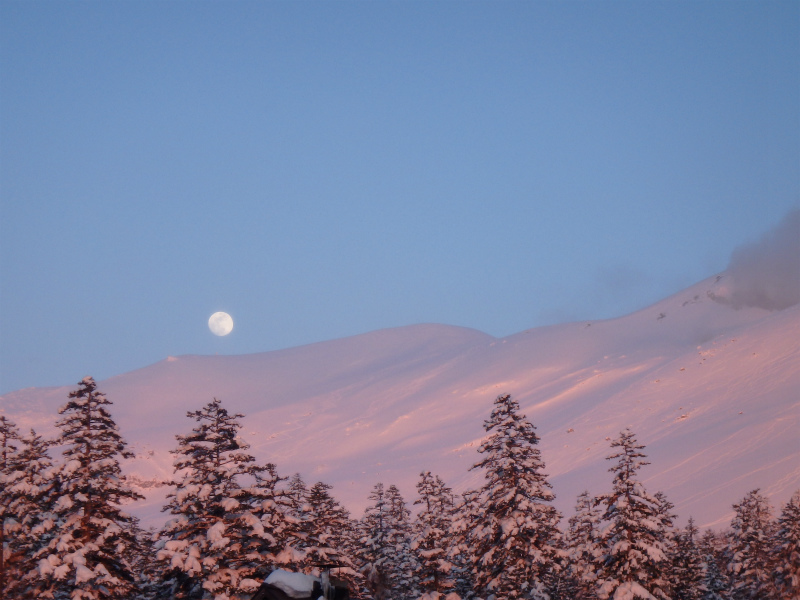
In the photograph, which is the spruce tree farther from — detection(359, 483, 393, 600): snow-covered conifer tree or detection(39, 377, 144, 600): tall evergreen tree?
detection(39, 377, 144, 600): tall evergreen tree

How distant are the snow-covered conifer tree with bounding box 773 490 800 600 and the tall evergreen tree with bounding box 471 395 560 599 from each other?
1585 cm

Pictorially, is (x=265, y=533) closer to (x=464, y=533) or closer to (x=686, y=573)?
(x=464, y=533)

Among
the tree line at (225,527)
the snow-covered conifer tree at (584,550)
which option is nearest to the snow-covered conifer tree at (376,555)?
the tree line at (225,527)

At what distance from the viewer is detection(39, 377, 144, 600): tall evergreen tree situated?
26.2 m

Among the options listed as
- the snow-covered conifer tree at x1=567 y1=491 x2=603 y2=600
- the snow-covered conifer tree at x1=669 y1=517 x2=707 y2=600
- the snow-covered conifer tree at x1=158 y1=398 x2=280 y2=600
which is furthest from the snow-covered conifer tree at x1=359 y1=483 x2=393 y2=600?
the snow-covered conifer tree at x1=669 y1=517 x2=707 y2=600

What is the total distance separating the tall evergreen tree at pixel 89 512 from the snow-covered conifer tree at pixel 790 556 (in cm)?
3172

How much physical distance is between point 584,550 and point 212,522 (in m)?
21.1

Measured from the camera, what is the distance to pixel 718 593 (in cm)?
4731

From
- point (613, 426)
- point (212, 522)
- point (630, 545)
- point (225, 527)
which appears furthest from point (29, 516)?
point (613, 426)

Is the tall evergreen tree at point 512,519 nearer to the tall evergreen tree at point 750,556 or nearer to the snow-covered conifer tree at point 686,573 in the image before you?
the snow-covered conifer tree at point 686,573

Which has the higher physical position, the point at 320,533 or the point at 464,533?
the point at 320,533

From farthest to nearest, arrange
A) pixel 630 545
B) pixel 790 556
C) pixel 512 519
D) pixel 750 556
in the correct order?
pixel 750 556 < pixel 790 556 < pixel 512 519 < pixel 630 545

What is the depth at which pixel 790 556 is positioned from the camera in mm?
41000

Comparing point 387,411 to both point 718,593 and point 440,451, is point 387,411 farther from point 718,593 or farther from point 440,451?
point 718,593
